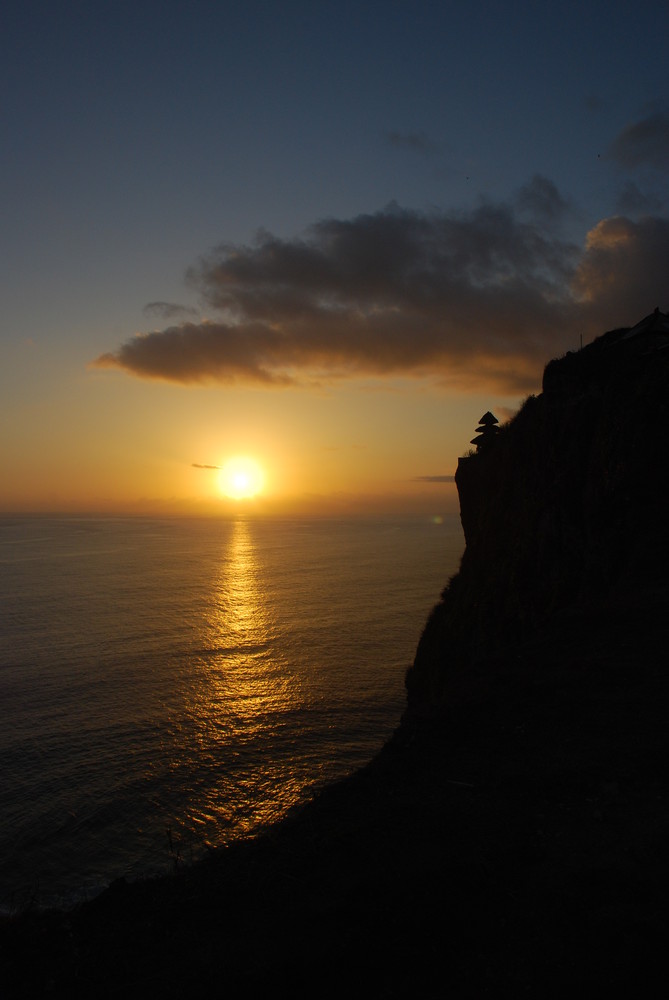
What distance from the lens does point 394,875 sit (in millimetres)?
8164

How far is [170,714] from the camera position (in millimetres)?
44969

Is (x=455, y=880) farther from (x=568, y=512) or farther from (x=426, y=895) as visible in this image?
(x=568, y=512)

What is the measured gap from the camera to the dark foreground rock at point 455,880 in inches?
255

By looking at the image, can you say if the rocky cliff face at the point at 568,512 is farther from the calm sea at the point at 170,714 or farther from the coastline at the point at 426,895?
the calm sea at the point at 170,714

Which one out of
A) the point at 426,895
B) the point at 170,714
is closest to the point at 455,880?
the point at 426,895

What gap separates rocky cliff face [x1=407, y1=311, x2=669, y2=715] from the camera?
25203mm

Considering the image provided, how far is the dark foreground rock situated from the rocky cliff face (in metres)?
3.44

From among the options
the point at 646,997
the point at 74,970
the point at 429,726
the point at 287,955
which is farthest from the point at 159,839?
the point at 646,997

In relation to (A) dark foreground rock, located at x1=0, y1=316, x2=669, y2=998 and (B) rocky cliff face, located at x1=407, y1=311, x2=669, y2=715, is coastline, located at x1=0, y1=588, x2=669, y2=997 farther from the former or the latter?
(B) rocky cliff face, located at x1=407, y1=311, x2=669, y2=715

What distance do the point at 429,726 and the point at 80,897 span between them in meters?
19.7

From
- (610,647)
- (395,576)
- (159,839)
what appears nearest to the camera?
(610,647)

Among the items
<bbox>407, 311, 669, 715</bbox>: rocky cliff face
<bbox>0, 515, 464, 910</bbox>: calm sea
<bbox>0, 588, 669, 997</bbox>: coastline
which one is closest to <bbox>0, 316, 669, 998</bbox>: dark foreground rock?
<bbox>0, 588, 669, 997</bbox>: coastline

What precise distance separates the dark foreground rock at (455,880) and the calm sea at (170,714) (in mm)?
4138

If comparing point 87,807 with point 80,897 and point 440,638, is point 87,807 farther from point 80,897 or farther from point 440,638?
point 440,638
